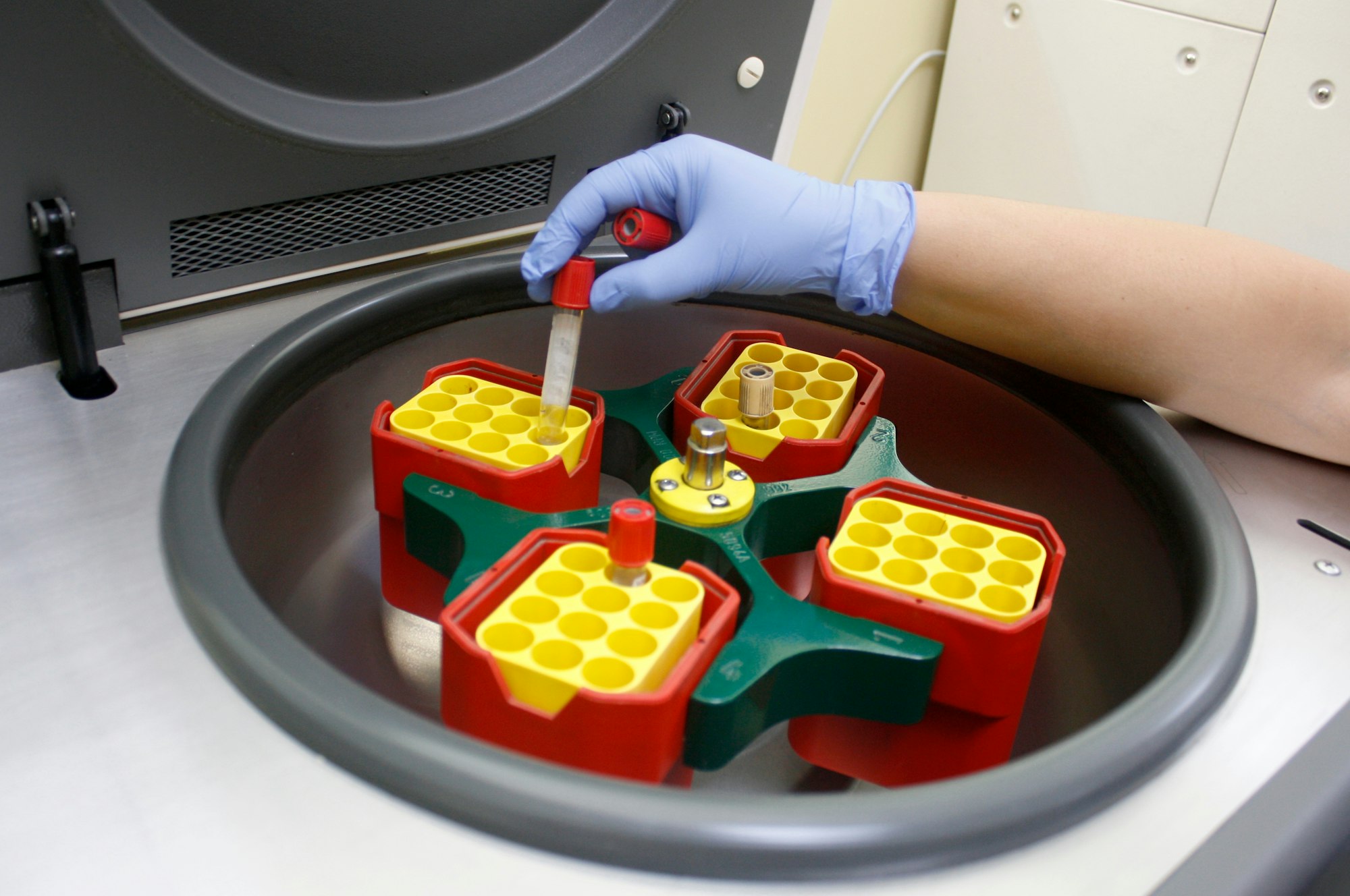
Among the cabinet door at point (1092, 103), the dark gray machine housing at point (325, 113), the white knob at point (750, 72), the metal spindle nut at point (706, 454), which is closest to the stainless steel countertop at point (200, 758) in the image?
the dark gray machine housing at point (325, 113)

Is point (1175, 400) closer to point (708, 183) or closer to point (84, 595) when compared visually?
point (708, 183)

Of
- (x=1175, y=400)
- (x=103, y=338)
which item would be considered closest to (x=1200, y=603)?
(x=1175, y=400)

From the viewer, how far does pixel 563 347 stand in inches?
36.2

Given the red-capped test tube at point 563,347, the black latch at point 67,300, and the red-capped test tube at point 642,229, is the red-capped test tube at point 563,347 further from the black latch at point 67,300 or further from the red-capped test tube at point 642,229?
the black latch at point 67,300

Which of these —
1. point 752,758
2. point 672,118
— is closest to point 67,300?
point 672,118

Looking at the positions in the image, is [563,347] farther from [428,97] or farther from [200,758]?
[200,758]

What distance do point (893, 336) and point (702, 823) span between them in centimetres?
77

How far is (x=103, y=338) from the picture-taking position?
0.92m

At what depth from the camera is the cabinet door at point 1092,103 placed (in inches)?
76.7

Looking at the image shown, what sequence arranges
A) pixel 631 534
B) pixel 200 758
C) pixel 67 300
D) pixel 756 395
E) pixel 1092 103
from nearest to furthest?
pixel 200 758 → pixel 631 534 → pixel 67 300 → pixel 756 395 → pixel 1092 103

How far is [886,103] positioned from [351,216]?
1.64 m

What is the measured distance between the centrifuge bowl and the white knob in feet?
0.79

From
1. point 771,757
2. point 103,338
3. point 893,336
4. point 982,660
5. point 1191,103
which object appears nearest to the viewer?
point 982,660

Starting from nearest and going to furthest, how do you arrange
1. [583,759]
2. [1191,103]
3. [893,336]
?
1. [583,759]
2. [893,336]
3. [1191,103]
